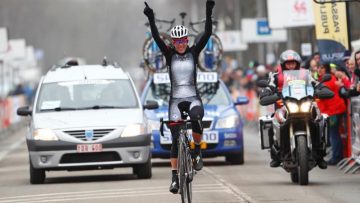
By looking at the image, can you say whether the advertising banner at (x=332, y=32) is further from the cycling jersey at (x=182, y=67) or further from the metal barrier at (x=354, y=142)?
the cycling jersey at (x=182, y=67)

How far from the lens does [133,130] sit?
63.0ft

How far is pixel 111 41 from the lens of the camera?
155 m

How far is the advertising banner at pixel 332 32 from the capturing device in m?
23.8

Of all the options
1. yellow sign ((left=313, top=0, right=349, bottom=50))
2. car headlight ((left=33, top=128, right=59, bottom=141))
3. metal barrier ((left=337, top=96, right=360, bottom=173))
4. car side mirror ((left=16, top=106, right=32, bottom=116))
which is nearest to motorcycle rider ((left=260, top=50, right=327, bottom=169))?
metal barrier ((left=337, top=96, right=360, bottom=173))

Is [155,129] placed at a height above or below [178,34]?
below

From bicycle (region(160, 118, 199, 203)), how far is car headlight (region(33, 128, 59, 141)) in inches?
189

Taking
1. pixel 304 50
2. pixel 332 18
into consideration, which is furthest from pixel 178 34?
pixel 304 50

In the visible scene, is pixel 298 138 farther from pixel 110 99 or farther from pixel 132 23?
pixel 132 23

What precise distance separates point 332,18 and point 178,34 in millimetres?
9880

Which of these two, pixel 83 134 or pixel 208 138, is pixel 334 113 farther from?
pixel 83 134

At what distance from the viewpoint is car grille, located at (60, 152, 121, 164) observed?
62.6ft

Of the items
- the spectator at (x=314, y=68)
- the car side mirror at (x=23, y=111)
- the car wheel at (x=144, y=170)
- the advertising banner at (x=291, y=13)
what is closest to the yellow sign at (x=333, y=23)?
the spectator at (x=314, y=68)

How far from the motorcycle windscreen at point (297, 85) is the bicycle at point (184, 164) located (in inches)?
134

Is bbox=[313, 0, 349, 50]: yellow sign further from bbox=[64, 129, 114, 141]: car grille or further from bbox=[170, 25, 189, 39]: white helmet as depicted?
bbox=[170, 25, 189, 39]: white helmet
